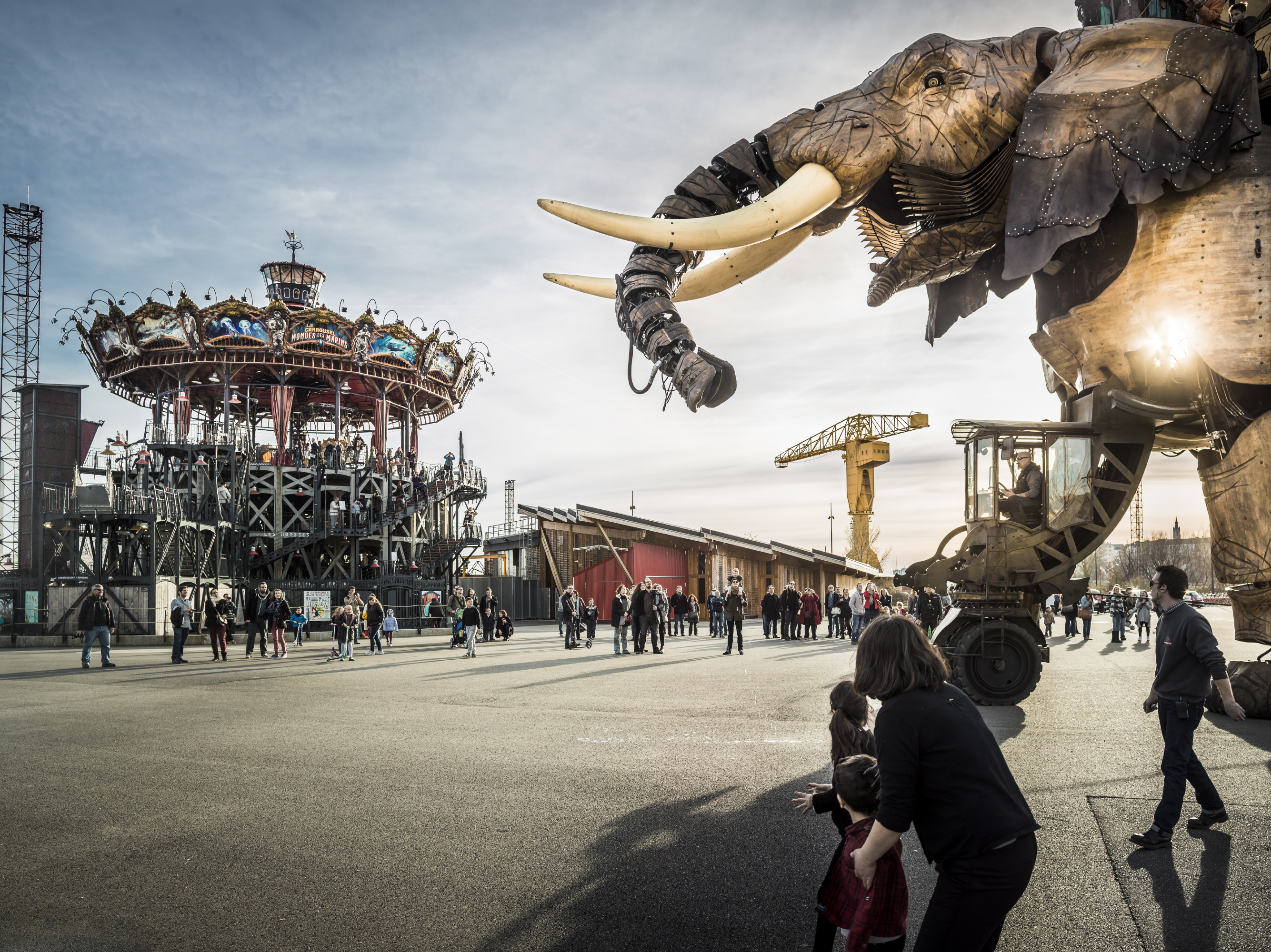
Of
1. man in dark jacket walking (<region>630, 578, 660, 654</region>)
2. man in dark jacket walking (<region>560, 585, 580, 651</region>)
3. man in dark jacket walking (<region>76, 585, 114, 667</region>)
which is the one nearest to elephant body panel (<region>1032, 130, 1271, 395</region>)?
man in dark jacket walking (<region>630, 578, 660, 654</region>)

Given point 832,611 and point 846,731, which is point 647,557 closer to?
point 832,611

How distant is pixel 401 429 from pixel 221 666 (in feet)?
110

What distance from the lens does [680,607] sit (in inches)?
1105

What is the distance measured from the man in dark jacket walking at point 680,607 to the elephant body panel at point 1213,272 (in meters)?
21.7

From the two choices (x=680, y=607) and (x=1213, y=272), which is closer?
(x=1213, y=272)

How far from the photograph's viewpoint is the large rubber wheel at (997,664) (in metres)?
8.94

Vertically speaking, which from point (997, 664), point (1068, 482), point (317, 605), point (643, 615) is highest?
point (1068, 482)

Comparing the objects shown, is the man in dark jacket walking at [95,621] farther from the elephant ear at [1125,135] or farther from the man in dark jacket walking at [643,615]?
the elephant ear at [1125,135]

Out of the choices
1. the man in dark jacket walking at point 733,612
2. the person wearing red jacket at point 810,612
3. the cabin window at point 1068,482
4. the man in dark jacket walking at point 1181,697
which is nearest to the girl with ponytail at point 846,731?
the man in dark jacket walking at point 1181,697

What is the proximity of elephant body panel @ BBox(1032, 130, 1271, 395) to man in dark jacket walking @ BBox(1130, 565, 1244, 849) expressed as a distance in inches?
110

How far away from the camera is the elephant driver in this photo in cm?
953

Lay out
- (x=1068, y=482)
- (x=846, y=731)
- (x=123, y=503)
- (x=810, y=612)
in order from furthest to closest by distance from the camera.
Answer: (x=123, y=503) → (x=810, y=612) → (x=1068, y=482) → (x=846, y=731)

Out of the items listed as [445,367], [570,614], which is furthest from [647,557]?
[445,367]

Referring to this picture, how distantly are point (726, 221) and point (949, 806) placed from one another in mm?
4816
